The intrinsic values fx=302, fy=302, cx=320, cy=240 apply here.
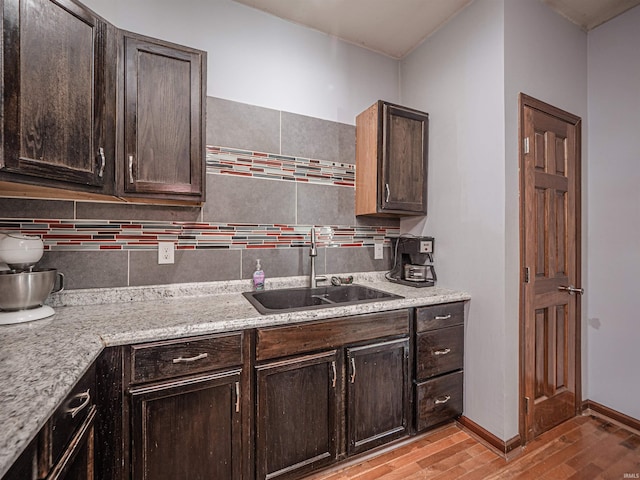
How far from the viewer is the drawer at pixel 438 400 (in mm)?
1799

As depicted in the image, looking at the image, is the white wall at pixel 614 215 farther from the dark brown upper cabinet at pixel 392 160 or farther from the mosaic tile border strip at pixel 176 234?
the mosaic tile border strip at pixel 176 234

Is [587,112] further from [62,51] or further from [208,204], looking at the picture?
[62,51]

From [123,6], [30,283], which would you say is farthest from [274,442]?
[123,6]

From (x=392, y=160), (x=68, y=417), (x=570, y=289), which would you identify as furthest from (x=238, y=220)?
(x=570, y=289)

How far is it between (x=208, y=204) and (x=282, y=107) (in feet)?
2.77

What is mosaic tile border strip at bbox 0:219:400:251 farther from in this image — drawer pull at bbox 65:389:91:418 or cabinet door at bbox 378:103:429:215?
drawer pull at bbox 65:389:91:418

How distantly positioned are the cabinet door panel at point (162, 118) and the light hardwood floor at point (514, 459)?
5.59 ft

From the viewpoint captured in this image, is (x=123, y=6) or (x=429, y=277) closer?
(x=123, y=6)

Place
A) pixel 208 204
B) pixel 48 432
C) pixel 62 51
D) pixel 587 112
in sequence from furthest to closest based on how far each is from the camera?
pixel 587 112 < pixel 208 204 < pixel 62 51 < pixel 48 432

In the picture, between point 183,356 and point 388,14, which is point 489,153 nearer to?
point 388,14

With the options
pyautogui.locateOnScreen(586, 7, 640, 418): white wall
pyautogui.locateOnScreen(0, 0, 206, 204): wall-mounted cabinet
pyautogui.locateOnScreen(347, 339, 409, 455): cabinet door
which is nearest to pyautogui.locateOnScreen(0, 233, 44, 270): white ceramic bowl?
pyautogui.locateOnScreen(0, 0, 206, 204): wall-mounted cabinet

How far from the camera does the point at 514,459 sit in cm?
170

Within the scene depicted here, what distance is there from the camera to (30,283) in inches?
48.8

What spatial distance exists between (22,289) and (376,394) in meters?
1.71
